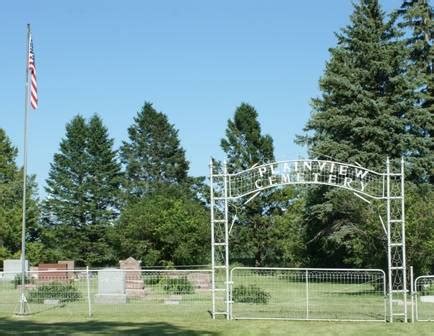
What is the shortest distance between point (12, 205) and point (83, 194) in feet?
21.4

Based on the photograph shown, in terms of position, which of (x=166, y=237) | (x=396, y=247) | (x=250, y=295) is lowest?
(x=250, y=295)

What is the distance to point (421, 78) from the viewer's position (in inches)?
1526

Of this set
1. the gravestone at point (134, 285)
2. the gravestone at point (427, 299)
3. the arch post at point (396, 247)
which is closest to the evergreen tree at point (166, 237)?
the gravestone at point (134, 285)

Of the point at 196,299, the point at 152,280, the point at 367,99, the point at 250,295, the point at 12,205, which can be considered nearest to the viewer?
the point at 250,295

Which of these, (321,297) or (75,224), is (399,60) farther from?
(75,224)

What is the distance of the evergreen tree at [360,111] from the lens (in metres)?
36.3

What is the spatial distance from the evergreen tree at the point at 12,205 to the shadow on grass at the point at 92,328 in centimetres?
3379

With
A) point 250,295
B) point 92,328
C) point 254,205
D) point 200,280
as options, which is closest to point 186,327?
→ point 92,328

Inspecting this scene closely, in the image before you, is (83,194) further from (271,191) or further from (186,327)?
(186,327)

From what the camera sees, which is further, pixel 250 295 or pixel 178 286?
pixel 178 286

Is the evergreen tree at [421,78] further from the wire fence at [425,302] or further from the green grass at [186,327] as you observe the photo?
the green grass at [186,327]

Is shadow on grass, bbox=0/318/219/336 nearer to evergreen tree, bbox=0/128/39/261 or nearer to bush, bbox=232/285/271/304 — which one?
→ bush, bbox=232/285/271/304

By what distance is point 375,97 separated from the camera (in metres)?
37.7

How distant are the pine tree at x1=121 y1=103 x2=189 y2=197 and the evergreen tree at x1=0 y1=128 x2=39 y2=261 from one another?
10374 millimetres
